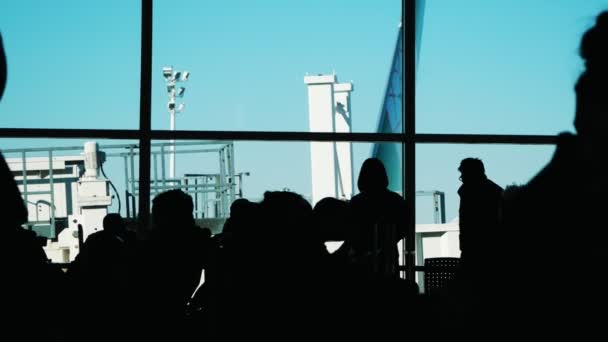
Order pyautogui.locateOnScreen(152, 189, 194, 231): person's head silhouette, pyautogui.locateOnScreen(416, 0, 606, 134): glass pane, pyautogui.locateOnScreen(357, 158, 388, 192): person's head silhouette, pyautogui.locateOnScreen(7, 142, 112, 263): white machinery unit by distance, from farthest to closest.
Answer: pyautogui.locateOnScreen(416, 0, 606, 134): glass pane, pyautogui.locateOnScreen(7, 142, 112, 263): white machinery unit, pyautogui.locateOnScreen(357, 158, 388, 192): person's head silhouette, pyautogui.locateOnScreen(152, 189, 194, 231): person's head silhouette

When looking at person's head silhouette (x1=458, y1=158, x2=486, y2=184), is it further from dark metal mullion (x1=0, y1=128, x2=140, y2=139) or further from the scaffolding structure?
dark metal mullion (x1=0, y1=128, x2=140, y2=139)

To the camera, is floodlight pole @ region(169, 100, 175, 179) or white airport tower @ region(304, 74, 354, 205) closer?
floodlight pole @ region(169, 100, 175, 179)

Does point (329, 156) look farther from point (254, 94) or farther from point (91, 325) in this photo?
point (91, 325)

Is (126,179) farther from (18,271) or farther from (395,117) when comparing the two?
(18,271)

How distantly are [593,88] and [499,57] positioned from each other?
4.81 metres

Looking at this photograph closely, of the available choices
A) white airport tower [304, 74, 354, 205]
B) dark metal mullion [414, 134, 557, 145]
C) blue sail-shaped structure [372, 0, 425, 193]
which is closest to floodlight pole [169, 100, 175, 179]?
white airport tower [304, 74, 354, 205]

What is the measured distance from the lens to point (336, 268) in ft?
7.29

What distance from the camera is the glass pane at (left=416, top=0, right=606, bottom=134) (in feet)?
18.1

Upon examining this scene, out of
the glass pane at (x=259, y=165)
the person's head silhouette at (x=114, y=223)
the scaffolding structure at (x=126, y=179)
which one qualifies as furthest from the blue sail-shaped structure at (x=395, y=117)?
the person's head silhouette at (x=114, y=223)

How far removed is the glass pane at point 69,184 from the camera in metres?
4.77

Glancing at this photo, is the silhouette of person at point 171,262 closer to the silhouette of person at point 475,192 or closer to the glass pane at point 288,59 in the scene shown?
the silhouette of person at point 475,192

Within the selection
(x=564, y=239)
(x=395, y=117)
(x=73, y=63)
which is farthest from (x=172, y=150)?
(x=564, y=239)

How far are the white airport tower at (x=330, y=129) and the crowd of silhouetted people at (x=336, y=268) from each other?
999mm

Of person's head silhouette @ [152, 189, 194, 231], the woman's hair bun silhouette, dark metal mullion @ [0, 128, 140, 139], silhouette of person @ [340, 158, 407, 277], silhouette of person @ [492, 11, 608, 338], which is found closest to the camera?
silhouette of person @ [492, 11, 608, 338]
